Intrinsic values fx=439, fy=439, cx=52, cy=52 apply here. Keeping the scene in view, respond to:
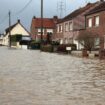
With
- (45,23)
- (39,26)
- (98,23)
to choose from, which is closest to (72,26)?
(98,23)

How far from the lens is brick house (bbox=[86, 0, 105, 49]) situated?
5309cm

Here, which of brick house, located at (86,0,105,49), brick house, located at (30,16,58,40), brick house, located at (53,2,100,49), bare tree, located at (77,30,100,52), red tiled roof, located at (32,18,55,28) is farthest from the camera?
red tiled roof, located at (32,18,55,28)

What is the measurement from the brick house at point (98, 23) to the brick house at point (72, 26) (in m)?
5.42

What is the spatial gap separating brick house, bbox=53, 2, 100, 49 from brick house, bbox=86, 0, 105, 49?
5419 millimetres

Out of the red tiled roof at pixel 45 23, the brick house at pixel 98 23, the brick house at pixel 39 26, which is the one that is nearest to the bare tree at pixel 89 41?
the brick house at pixel 98 23

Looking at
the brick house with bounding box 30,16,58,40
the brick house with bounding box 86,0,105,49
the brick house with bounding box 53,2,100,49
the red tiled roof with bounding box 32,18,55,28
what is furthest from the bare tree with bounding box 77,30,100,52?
the red tiled roof with bounding box 32,18,55,28

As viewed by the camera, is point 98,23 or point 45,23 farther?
point 45,23

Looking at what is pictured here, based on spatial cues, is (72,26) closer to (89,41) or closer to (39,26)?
(89,41)

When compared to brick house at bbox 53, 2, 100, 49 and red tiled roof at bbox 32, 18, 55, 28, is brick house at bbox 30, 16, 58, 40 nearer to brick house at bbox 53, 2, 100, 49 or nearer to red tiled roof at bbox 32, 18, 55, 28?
red tiled roof at bbox 32, 18, 55, 28

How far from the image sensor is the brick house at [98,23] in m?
53.1

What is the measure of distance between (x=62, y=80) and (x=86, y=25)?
42.6 metres

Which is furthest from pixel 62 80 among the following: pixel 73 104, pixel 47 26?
pixel 47 26

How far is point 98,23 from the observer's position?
55562 millimetres

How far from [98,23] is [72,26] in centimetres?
1683
